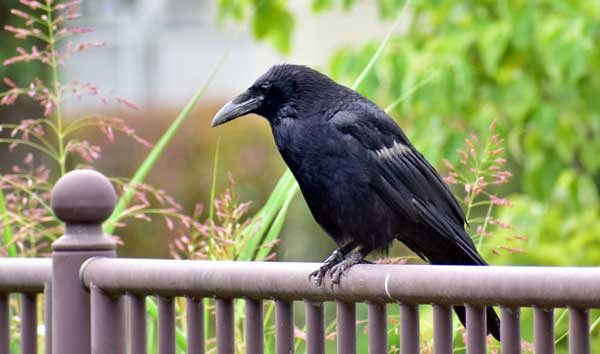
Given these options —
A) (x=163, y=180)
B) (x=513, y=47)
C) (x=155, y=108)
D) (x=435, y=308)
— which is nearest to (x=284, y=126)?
(x=435, y=308)

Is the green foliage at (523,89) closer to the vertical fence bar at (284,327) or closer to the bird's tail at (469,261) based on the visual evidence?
the bird's tail at (469,261)

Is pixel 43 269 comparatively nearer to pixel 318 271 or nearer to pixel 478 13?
pixel 318 271

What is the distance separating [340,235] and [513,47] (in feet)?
7.50

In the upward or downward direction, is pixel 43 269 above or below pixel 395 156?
below

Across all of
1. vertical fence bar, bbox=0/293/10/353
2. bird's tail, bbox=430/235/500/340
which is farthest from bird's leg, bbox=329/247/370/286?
vertical fence bar, bbox=0/293/10/353

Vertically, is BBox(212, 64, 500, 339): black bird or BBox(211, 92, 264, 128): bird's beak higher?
BBox(211, 92, 264, 128): bird's beak

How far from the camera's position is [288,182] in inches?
122

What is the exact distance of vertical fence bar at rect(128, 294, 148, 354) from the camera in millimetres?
2424

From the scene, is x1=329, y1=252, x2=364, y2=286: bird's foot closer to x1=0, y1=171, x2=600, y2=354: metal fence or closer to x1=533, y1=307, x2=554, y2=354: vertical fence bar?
x1=0, y1=171, x2=600, y2=354: metal fence

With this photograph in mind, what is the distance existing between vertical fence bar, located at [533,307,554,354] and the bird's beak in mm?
1282

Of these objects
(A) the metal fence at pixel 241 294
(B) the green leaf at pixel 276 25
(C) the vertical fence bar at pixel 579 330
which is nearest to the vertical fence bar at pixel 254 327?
(A) the metal fence at pixel 241 294

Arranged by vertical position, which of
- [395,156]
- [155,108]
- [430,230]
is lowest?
[430,230]

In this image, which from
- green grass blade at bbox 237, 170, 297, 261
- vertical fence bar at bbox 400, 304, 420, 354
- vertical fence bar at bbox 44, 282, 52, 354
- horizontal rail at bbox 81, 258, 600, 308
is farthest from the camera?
green grass blade at bbox 237, 170, 297, 261

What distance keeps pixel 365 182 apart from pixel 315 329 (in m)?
0.69
